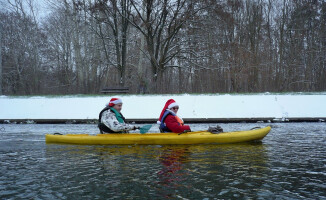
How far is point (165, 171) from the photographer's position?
5395mm

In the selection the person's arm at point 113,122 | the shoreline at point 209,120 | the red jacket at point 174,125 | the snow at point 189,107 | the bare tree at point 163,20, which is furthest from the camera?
the bare tree at point 163,20

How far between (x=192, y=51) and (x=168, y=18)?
8.08 ft

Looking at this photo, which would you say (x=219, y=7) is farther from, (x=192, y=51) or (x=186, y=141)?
(x=186, y=141)

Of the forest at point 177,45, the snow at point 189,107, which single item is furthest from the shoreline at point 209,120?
the forest at point 177,45

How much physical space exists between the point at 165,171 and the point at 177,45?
15.9 m

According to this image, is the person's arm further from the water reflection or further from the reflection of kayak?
the water reflection

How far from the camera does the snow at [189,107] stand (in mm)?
14742

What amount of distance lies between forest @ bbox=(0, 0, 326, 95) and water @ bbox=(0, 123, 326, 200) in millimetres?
11753

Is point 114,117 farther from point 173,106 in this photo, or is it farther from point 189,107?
point 189,107

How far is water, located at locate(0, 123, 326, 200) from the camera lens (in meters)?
4.25

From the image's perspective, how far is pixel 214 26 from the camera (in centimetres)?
2033

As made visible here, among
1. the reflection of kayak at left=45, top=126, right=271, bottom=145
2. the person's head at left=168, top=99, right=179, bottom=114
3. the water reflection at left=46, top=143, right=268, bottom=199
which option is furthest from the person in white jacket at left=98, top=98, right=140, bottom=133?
the person's head at left=168, top=99, right=179, bottom=114

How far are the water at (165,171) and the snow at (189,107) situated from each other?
6.52 metres

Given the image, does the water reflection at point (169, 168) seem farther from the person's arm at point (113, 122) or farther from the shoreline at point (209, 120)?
the shoreline at point (209, 120)
